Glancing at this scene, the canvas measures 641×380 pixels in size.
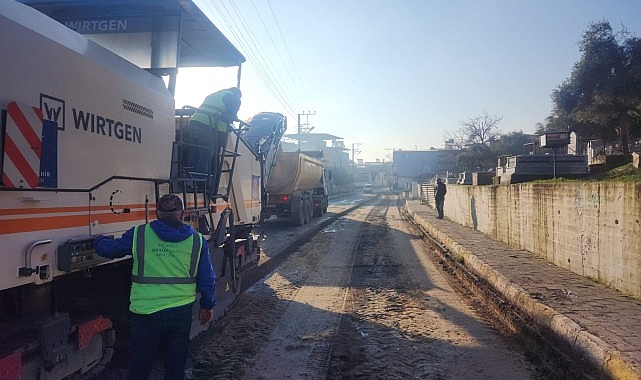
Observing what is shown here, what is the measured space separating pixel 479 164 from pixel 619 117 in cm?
1899

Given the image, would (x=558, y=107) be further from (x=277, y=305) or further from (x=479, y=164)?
(x=277, y=305)

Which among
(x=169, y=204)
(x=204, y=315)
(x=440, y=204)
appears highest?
(x=169, y=204)

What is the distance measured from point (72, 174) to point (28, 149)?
501 millimetres

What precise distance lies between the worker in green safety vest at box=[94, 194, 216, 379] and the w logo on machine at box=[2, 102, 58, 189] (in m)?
0.66

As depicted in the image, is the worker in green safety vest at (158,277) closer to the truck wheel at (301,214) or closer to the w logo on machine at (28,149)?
the w logo on machine at (28,149)

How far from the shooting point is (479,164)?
1672 inches

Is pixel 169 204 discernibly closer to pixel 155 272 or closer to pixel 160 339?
pixel 155 272

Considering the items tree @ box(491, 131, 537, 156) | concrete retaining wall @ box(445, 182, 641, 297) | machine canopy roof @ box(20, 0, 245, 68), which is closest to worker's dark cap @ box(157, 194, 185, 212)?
machine canopy roof @ box(20, 0, 245, 68)

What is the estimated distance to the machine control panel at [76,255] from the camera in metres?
3.47

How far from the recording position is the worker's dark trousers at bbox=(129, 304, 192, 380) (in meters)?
3.73

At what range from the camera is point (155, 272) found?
3.72 m

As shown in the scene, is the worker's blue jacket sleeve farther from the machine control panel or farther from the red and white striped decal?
the red and white striped decal

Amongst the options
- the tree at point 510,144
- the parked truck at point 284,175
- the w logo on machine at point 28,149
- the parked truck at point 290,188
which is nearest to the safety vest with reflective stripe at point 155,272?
the w logo on machine at point 28,149

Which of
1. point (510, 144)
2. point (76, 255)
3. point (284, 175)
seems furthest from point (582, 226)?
point (510, 144)
